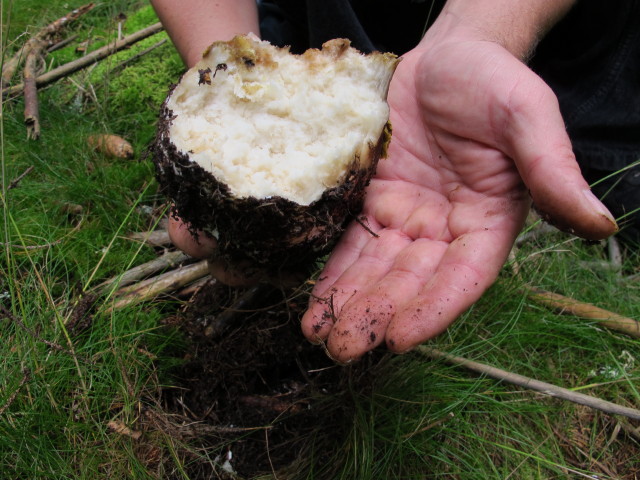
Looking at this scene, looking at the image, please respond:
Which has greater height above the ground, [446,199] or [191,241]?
[191,241]

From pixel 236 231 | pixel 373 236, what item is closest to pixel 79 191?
pixel 236 231

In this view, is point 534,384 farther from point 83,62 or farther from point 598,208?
point 83,62

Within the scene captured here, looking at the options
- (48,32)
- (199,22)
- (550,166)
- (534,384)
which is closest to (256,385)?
(534,384)

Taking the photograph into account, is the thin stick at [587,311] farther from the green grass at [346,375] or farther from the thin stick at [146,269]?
the thin stick at [146,269]

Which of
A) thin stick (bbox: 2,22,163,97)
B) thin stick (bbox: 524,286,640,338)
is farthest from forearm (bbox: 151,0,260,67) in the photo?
thin stick (bbox: 524,286,640,338)

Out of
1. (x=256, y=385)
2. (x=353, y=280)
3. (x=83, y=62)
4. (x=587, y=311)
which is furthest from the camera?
(x=83, y=62)

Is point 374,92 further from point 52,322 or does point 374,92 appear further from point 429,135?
point 52,322

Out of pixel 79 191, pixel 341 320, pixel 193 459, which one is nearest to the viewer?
pixel 341 320
